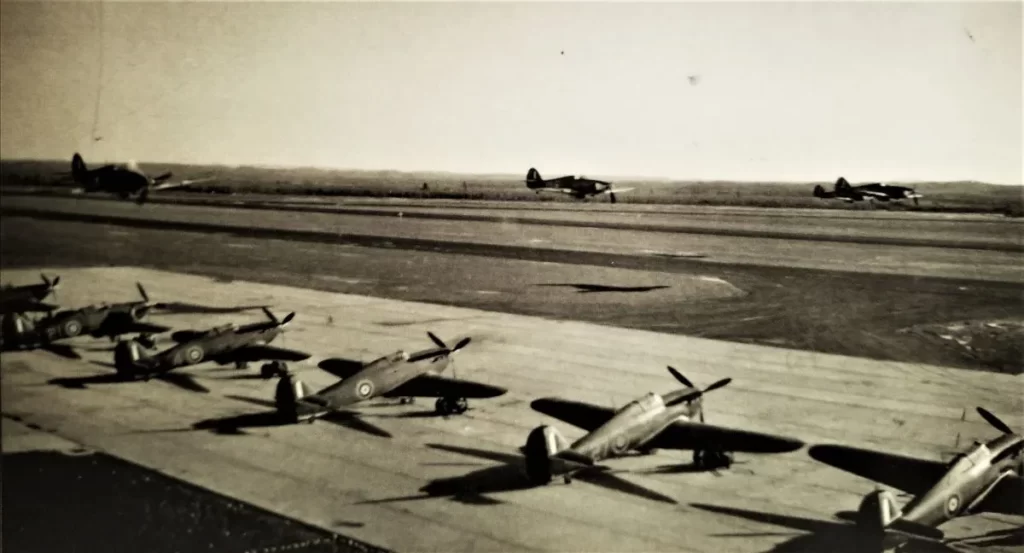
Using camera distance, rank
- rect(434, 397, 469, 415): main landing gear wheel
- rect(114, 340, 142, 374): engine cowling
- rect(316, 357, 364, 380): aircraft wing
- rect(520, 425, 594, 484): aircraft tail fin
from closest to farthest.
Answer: rect(520, 425, 594, 484): aircraft tail fin < rect(434, 397, 469, 415): main landing gear wheel < rect(316, 357, 364, 380): aircraft wing < rect(114, 340, 142, 374): engine cowling

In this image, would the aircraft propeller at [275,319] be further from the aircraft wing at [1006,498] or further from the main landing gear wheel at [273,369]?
the aircraft wing at [1006,498]

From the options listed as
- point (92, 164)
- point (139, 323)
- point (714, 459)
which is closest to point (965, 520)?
point (714, 459)

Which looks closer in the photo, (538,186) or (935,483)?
(935,483)

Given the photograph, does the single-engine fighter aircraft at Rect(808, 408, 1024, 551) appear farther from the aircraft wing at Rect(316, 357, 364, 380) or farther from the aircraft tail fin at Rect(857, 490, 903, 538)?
the aircraft wing at Rect(316, 357, 364, 380)

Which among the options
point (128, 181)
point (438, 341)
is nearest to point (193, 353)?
point (128, 181)

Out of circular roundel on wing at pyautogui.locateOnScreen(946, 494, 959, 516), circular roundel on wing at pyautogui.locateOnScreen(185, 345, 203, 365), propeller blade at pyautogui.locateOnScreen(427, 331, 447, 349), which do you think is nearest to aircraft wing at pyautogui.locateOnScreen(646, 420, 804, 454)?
circular roundel on wing at pyautogui.locateOnScreen(946, 494, 959, 516)

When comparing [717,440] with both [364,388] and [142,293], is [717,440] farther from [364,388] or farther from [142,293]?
[142,293]

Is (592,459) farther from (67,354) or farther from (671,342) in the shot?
(67,354)
